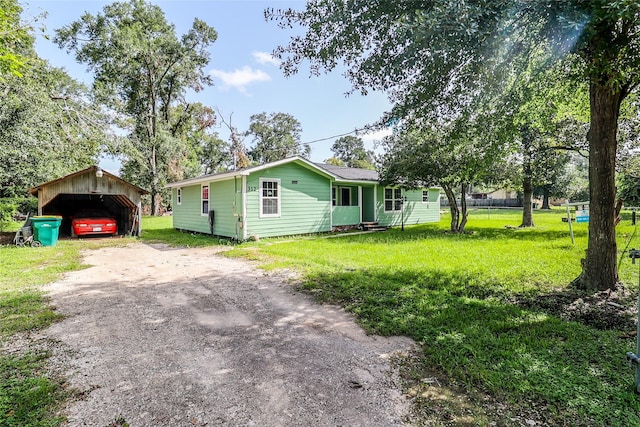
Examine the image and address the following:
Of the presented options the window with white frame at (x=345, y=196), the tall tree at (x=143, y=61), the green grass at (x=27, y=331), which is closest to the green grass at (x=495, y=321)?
the green grass at (x=27, y=331)

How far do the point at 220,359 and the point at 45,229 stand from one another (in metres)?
10.6

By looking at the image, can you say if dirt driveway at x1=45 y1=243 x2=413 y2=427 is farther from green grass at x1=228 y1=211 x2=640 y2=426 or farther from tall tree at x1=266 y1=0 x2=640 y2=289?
tall tree at x1=266 y1=0 x2=640 y2=289

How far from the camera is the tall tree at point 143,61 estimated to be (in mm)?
23719

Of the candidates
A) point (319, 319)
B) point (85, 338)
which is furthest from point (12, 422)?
point (319, 319)

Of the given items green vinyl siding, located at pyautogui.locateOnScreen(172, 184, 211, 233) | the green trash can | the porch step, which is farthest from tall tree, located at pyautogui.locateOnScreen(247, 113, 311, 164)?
the green trash can

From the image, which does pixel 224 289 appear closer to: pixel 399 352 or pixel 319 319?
pixel 319 319

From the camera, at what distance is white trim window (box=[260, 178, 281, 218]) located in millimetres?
11703

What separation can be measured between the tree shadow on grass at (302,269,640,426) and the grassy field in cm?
1

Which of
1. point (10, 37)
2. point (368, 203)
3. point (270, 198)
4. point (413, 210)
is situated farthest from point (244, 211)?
point (413, 210)

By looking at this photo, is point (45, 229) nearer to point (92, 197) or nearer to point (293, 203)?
point (92, 197)

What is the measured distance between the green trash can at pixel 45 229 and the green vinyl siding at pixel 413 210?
43.5 ft

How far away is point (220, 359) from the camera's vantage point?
3.01 m

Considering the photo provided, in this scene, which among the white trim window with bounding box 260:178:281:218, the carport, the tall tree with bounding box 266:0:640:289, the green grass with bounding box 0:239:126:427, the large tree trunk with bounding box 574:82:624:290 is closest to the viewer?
the green grass with bounding box 0:239:126:427

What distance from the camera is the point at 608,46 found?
382 centimetres
